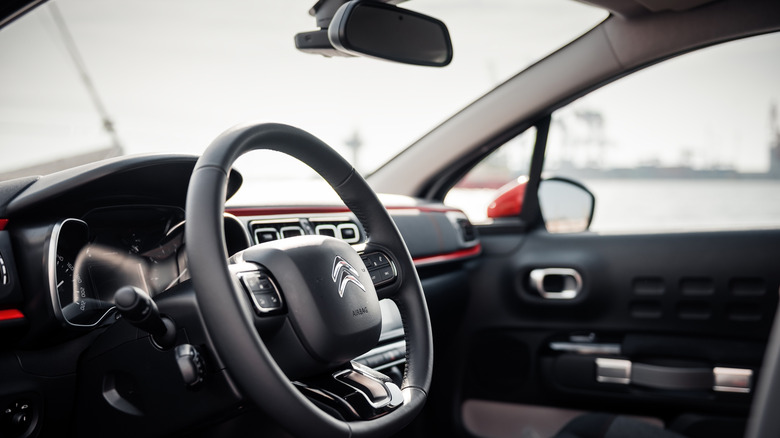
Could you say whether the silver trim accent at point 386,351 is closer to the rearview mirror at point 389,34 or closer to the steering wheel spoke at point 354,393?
the steering wheel spoke at point 354,393

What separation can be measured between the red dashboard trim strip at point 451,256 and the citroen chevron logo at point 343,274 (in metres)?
1.01

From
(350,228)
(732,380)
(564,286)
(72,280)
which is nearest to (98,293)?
(72,280)

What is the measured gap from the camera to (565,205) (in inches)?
110

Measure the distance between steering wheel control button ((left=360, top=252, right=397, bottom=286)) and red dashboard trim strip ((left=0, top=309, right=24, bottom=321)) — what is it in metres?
0.64

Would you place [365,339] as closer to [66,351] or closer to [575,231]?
[66,351]

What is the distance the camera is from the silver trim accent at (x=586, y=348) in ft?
8.32

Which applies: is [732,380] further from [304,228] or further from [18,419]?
[18,419]

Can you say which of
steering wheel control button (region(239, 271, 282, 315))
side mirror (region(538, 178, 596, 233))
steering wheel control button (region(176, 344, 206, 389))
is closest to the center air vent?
steering wheel control button (region(239, 271, 282, 315))

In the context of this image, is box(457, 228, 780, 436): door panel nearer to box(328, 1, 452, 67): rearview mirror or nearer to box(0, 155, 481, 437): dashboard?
box(328, 1, 452, 67): rearview mirror

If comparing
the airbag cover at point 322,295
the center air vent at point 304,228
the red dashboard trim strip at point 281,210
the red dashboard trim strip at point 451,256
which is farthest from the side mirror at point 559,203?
the airbag cover at point 322,295

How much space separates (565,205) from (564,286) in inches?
13.9

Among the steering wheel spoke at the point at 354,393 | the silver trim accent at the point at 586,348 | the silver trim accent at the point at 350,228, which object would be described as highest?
the silver trim accent at the point at 350,228

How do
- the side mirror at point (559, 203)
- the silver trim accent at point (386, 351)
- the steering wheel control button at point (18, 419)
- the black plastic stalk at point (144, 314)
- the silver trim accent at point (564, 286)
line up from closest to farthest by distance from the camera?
the black plastic stalk at point (144, 314) < the steering wheel control button at point (18, 419) < the silver trim accent at point (386, 351) < the silver trim accent at point (564, 286) < the side mirror at point (559, 203)

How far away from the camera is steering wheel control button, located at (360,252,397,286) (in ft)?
4.62
